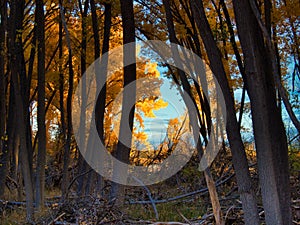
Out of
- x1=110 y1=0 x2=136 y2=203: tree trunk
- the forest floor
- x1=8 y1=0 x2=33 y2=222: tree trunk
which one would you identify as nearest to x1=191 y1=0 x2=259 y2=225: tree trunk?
the forest floor

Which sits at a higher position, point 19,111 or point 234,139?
point 19,111

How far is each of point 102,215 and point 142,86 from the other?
5901mm

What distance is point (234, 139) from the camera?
7.52 ft

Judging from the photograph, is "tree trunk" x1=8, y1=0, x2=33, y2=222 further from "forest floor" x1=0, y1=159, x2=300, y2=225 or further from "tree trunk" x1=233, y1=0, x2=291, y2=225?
"tree trunk" x1=233, y1=0, x2=291, y2=225

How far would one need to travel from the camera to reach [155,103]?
973cm

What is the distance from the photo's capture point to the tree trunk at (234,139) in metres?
2.28

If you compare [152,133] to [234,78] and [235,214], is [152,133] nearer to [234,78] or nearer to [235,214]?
[234,78]

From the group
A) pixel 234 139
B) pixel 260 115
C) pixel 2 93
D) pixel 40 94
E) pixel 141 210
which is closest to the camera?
pixel 260 115

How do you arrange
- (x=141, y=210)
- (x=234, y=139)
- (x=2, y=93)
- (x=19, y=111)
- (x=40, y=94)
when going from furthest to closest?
(x=2, y=93), (x=40, y=94), (x=141, y=210), (x=19, y=111), (x=234, y=139)

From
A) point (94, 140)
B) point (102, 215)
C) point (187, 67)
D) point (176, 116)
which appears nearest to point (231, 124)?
point (102, 215)

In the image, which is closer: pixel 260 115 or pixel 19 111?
pixel 260 115

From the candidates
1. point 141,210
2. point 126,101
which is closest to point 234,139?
point 141,210

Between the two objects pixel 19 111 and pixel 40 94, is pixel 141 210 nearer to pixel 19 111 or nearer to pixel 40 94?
pixel 19 111

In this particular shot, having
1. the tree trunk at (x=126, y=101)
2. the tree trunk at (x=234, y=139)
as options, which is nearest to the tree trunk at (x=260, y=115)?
the tree trunk at (x=234, y=139)
